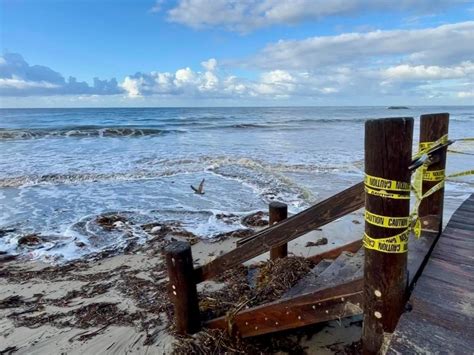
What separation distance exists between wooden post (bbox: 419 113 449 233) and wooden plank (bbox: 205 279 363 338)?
54.1 inches

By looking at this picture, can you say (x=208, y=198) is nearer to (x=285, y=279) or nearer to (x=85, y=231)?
(x=85, y=231)

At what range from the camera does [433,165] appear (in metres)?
2.95

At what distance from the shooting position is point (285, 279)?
3795mm

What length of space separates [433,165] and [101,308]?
4.04 meters

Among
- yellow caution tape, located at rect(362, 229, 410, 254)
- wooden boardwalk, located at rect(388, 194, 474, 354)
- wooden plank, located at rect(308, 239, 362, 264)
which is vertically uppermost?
yellow caution tape, located at rect(362, 229, 410, 254)

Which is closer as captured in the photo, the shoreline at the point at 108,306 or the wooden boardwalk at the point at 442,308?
the wooden boardwalk at the point at 442,308

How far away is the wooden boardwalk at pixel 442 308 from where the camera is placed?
175 cm

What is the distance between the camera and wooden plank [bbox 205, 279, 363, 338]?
229 centimetres

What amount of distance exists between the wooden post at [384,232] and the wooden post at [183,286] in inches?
66.6

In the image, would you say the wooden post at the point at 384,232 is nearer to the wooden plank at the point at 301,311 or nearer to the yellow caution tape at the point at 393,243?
the yellow caution tape at the point at 393,243

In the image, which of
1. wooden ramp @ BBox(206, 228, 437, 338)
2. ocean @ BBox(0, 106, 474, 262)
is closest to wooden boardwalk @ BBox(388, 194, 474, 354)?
wooden ramp @ BBox(206, 228, 437, 338)

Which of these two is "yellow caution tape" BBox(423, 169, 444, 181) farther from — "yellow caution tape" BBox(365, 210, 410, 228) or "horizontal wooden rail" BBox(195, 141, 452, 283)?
"yellow caution tape" BBox(365, 210, 410, 228)

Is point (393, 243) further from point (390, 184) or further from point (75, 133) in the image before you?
point (75, 133)

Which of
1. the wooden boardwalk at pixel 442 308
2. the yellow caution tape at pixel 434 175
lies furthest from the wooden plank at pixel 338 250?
the yellow caution tape at pixel 434 175
